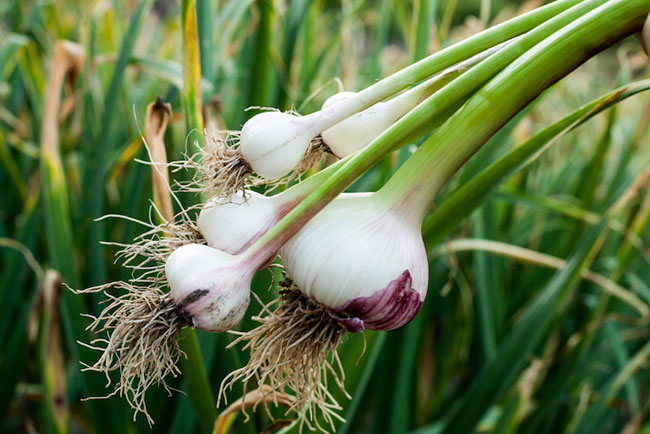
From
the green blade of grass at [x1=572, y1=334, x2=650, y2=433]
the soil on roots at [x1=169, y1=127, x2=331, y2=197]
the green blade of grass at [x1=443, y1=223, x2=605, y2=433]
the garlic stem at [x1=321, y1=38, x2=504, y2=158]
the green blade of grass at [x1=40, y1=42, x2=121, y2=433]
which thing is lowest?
the green blade of grass at [x1=572, y1=334, x2=650, y2=433]

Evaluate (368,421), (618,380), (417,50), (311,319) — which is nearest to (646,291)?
(618,380)

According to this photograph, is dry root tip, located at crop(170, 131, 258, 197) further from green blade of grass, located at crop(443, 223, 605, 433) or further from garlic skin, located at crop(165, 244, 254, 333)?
green blade of grass, located at crop(443, 223, 605, 433)

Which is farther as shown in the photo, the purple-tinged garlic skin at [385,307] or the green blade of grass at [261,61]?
the green blade of grass at [261,61]

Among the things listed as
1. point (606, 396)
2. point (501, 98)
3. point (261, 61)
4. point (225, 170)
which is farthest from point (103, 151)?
point (606, 396)

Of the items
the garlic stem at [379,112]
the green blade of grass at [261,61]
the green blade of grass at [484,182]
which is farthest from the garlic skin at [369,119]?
the green blade of grass at [261,61]

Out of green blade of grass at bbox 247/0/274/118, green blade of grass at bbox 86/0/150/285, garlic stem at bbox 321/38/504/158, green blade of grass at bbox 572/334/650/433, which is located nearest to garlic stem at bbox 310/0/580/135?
garlic stem at bbox 321/38/504/158

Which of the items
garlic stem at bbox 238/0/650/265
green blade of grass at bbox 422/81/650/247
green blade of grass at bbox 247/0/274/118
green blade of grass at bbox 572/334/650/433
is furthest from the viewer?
green blade of grass at bbox 572/334/650/433

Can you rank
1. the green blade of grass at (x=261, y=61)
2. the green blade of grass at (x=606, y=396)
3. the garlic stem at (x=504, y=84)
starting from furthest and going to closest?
1. the green blade of grass at (x=606, y=396)
2. the green blade of grass at (x=261, y=61)
3. the garlic stem at (x=504, y=84)

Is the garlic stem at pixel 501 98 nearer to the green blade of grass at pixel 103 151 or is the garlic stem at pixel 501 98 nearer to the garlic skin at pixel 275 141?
the garlic skin at pixel 275 141

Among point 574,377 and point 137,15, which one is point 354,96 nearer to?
point 137,15
